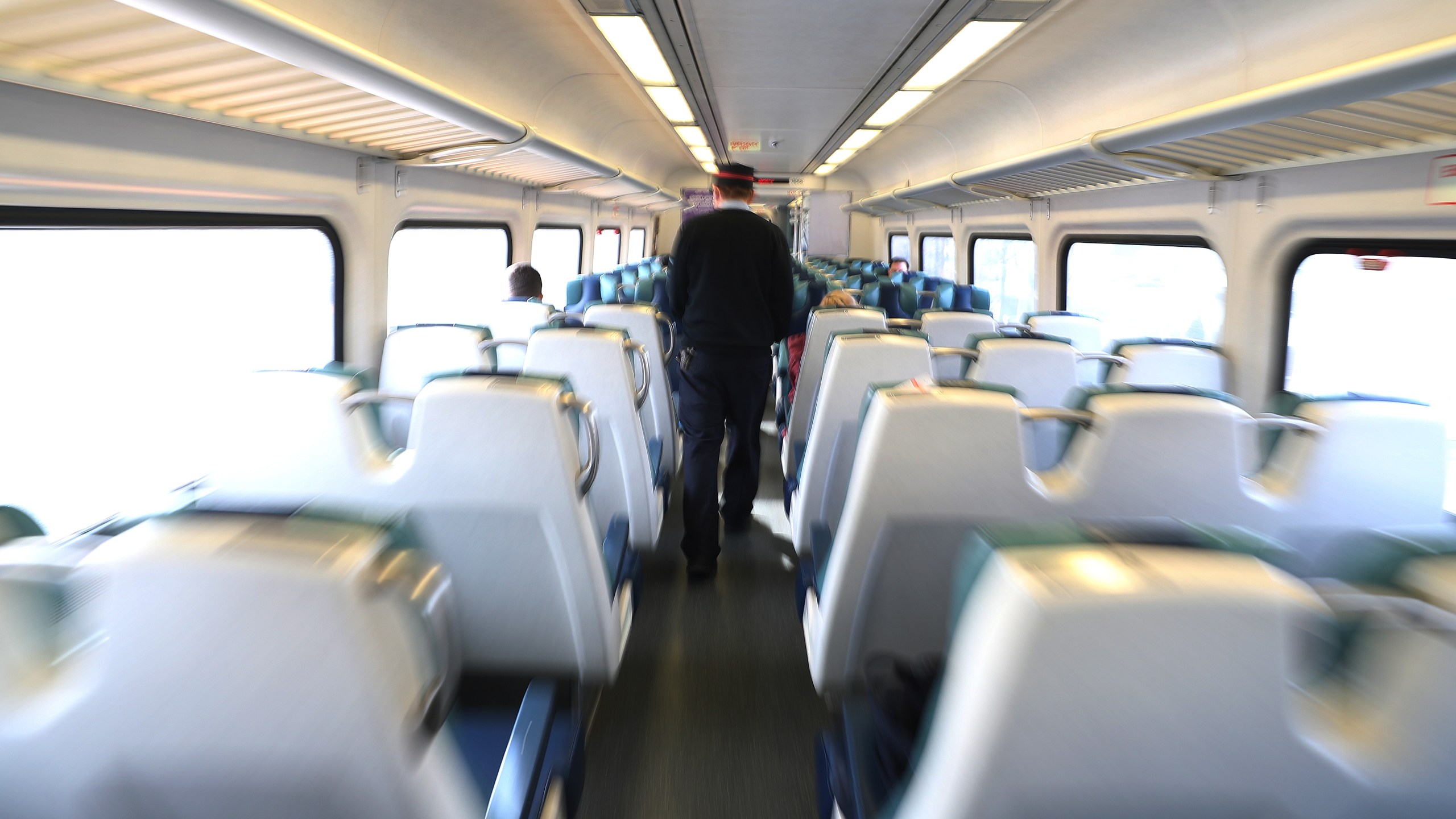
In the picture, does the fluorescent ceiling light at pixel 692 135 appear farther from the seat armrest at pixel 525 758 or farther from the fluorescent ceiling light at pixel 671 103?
the seat armrest at pixel 525 758

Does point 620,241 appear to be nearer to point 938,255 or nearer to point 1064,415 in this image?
point 938,255

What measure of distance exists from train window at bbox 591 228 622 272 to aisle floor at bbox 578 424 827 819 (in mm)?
10903

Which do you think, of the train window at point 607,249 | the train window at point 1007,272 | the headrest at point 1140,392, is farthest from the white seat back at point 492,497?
the train window at point 607,249

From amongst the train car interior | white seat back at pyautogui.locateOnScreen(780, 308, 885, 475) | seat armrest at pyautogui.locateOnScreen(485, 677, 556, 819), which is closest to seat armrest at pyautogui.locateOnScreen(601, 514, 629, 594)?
the train car interior

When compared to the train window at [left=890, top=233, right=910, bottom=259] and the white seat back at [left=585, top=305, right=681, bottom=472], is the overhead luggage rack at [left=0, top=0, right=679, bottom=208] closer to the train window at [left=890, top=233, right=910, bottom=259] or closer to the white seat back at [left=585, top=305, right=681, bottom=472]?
the white seat back at [left=585, top=305, right=681, bottom=472]

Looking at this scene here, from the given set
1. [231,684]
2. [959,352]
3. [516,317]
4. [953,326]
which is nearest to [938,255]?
[953,326]

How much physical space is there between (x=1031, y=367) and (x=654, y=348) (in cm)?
242

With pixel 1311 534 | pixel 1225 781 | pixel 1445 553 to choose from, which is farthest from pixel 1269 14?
pixel 1225 781

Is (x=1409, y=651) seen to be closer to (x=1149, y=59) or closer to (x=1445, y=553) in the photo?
(x=1445, y=553)

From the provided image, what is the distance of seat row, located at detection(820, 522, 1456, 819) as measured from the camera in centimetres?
87

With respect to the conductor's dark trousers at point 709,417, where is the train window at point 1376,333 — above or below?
above

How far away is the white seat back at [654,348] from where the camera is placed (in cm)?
501

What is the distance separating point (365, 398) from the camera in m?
2.19

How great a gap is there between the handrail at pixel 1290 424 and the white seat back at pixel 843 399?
137 cm
